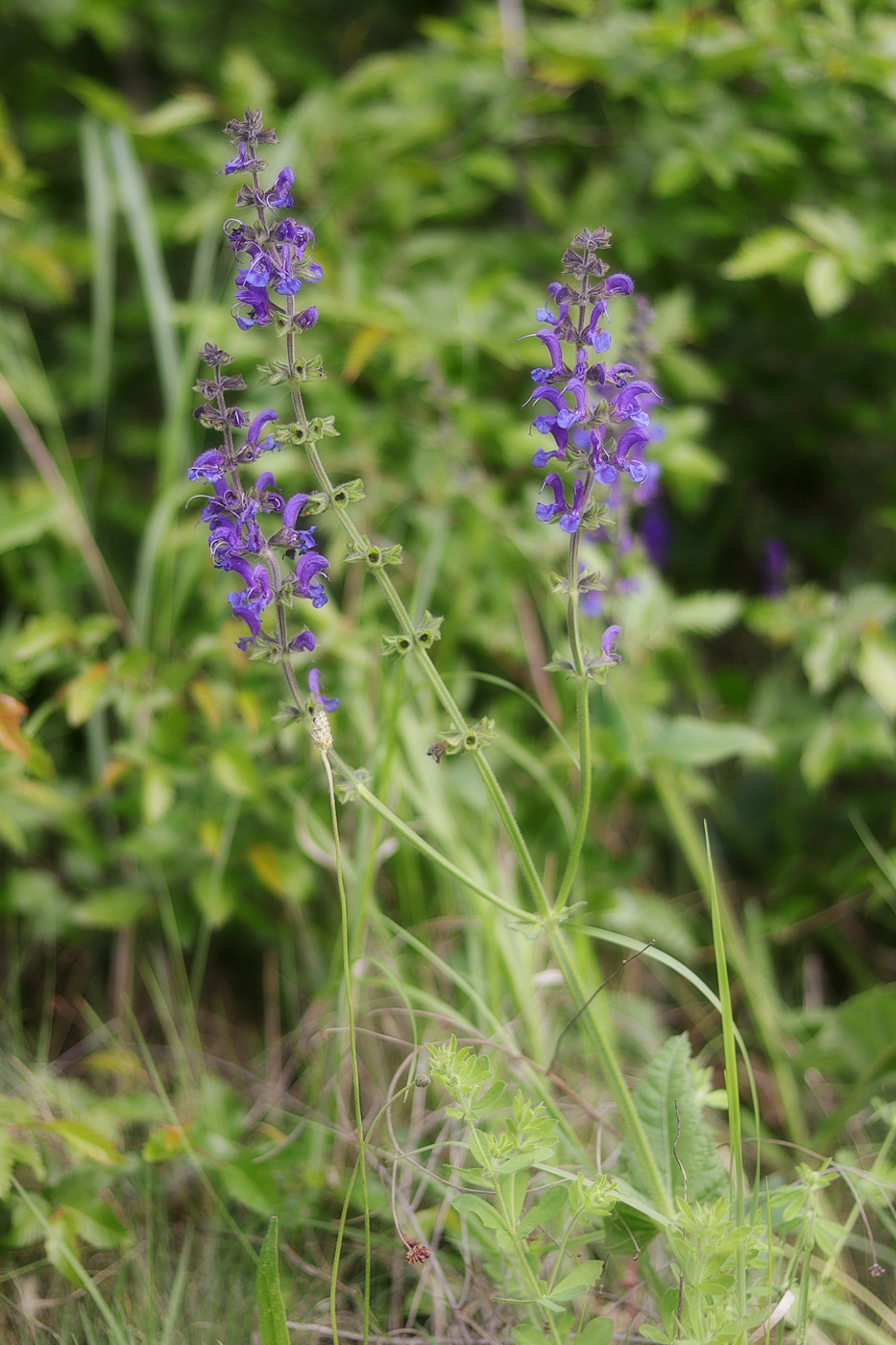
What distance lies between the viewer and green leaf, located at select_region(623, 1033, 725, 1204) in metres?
1.58

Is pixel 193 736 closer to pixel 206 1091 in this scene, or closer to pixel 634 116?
pixel 206 1091

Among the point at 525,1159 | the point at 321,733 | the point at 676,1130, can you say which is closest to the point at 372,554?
the point at 321,733

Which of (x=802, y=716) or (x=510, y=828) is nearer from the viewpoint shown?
(x=510, y=828)

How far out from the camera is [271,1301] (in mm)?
1430

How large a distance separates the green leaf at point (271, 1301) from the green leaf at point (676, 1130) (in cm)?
59

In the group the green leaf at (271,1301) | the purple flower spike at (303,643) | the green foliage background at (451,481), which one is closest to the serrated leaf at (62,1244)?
the green leaf at (271,1301)

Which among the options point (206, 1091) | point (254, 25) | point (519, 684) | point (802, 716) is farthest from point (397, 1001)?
point (254, 25)

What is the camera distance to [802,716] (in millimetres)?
2975

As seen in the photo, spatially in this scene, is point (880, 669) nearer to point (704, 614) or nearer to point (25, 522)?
point (704, 614)

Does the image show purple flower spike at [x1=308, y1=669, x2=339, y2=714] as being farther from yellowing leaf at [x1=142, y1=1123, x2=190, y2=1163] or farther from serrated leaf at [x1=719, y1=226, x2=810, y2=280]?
serrated leaf at [x1=719, y1=226, x2=810, y2=280]

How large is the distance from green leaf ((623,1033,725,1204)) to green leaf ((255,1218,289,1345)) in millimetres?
586

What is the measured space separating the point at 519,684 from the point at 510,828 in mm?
1630

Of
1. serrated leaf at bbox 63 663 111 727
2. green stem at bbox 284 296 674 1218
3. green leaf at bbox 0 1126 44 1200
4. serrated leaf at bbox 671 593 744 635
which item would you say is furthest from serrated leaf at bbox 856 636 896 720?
green leaf at bbox 0 1126 44 1200

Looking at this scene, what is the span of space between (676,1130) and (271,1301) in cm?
70
